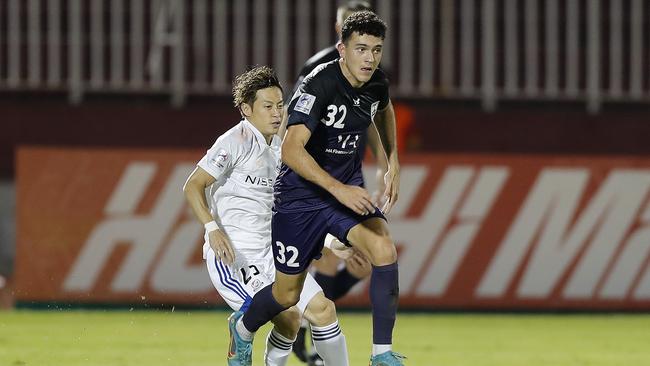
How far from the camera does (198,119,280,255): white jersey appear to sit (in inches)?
266

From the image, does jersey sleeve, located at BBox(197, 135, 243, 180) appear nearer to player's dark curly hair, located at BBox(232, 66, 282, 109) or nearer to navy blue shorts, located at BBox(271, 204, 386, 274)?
player's dark curly hair, located at BBox(232, 66, 282, 109)

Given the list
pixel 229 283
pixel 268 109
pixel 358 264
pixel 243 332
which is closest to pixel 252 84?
pixel 268 109

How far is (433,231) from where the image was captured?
39.1 feet

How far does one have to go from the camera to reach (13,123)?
12992 millimetres

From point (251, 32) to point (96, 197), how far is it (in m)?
2.76

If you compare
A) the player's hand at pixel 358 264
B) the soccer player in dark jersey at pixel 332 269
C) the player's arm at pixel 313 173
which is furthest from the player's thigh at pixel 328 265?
the player's arm at pixel 313 173

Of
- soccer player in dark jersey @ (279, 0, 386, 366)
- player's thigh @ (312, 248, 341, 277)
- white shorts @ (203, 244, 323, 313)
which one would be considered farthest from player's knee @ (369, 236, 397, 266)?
player's thigh @ (312, 248, 341, 277)

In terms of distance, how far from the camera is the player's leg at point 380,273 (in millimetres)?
6027

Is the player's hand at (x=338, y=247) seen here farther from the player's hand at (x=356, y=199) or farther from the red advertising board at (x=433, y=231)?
the red advertising board at (x=433, y=231)

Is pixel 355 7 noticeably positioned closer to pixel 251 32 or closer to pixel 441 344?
pixel 441 344

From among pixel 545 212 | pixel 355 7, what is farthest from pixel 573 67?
pixel 355 7

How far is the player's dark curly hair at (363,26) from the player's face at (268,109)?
730 millimetres

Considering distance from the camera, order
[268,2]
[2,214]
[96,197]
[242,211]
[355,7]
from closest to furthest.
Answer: [242,211], [355,7], [96,197], [2,214], [268,2]

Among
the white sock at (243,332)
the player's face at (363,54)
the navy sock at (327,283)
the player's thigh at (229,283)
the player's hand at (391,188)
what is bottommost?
the navy sock at (327,283)
